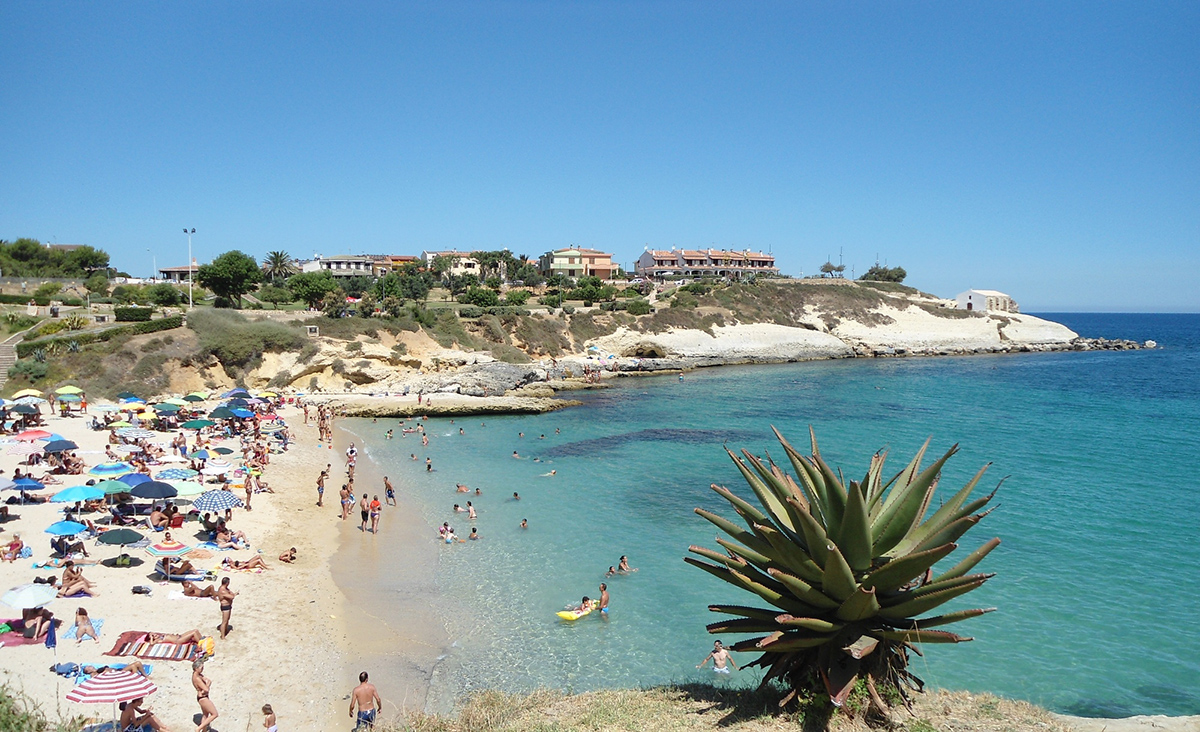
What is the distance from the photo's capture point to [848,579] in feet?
15.4

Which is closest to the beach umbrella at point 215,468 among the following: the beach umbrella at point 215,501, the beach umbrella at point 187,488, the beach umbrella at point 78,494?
the beach umbrella at point 187,488

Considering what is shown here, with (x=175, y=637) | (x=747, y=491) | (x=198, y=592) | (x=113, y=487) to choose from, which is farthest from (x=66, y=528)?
(x=747, y=491)

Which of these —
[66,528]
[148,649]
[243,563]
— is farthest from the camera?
[243,563]

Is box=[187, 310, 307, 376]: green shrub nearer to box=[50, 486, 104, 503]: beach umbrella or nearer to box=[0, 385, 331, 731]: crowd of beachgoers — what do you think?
box=[0, 385, 331, 731]: crowd of beachgoers

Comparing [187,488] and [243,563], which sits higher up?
[187,488]

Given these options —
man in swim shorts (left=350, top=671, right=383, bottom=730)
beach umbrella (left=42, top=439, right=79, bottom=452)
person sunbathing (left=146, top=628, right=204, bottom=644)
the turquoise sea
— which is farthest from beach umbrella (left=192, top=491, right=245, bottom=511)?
man in swim shorts (left=350, top=671, right=383, bottom=730)

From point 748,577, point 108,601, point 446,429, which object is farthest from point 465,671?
point 446,429

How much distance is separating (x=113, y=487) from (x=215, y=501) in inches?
105

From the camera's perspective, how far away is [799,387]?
172ft

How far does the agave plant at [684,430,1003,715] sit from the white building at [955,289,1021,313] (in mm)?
117274

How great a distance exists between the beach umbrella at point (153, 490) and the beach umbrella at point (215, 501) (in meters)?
0.60

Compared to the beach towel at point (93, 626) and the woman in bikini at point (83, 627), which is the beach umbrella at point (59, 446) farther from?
the woman in bikini at point (83, 627)

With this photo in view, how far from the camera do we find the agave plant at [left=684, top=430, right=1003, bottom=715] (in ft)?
15.6

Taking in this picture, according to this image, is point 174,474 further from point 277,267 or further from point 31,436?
point 277,267
